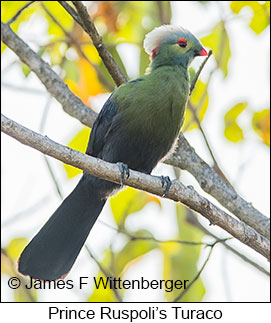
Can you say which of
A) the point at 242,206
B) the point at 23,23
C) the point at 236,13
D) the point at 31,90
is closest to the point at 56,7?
the point at 23,23

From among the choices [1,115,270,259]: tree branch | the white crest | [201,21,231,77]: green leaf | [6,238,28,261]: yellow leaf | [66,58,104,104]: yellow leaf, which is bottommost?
[1,115,270,259]: tree branch

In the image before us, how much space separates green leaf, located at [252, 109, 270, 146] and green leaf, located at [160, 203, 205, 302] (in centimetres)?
86

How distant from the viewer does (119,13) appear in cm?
600

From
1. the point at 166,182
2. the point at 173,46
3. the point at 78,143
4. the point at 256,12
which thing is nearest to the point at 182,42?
the point at 173,46

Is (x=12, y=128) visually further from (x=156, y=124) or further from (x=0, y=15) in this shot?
(x=0, y=15)

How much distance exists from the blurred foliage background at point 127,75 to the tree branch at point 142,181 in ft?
3.35

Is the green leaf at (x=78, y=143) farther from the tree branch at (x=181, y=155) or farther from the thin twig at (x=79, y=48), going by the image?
the thin twig at (x=79, y=48)

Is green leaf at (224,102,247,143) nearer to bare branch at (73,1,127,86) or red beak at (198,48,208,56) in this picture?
red beak at (198,48,208,56)

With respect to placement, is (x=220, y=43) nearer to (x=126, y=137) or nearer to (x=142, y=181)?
(x=126, y=137)

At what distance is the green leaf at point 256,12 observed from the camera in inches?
203

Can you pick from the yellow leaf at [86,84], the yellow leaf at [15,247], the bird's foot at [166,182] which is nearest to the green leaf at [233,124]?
the yellow leaf at [86,84]

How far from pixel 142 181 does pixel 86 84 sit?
1.87 meters

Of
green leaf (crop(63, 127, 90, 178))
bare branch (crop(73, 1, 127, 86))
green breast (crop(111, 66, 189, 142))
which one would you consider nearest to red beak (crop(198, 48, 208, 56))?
green breast (crop(111, 66, 189, 142))

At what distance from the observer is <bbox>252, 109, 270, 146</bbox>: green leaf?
5363 mm
